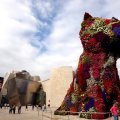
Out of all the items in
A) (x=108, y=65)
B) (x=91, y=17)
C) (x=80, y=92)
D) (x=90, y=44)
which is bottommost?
(x=80, y=92)

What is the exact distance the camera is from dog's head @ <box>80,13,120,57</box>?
20.0 metres

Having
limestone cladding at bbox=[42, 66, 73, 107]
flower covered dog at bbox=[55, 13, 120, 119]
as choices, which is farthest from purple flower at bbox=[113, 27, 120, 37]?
limestone cladding at bbox=[42, 66, 73, 107]

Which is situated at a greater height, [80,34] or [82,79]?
[80,34]

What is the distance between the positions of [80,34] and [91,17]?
5.00ft

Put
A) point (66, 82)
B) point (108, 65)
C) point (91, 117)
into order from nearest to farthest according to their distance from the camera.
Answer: point (91, 117)
point (108, 65)
point (66, 82)

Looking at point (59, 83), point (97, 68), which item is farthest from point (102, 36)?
point (59, 83)

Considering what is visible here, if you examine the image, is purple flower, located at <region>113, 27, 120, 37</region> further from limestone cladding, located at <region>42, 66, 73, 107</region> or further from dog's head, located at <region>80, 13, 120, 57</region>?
limestone cladding, located at <region>42, 66, 73, 107</region>

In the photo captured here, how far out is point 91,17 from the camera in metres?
21.4

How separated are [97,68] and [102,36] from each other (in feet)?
7.46

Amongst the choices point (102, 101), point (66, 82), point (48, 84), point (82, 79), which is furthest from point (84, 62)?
point (48, 84)

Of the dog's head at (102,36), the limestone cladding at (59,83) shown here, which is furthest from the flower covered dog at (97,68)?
the limestone cladding at (59,83)

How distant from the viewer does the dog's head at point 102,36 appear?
20.0 m

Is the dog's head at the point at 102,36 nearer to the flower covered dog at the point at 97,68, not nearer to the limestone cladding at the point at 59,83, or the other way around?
the flower covered dog at the point at 97,68

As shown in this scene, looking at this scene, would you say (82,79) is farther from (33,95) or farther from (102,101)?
(33,95)
